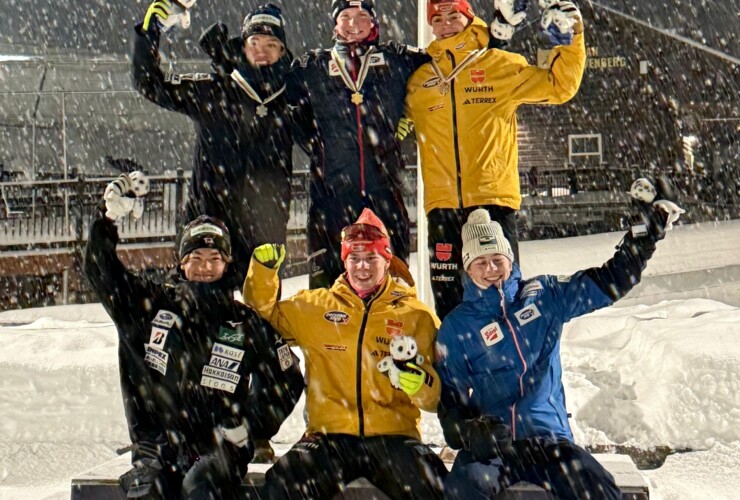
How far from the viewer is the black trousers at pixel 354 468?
3.05m

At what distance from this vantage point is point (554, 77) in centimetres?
393

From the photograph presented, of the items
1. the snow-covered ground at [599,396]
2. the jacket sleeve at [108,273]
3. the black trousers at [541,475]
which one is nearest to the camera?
the black trousers at [541,475]

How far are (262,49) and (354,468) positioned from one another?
224cm

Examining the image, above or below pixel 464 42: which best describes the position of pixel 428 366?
below

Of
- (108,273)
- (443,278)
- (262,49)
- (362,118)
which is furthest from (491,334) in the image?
(262,49)

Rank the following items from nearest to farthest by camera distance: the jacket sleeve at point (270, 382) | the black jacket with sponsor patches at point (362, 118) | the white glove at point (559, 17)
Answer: the jacket sleeve at point (270, 382)
the white glove at point (559, 17)
the black jacket with sponsor patches at point (362, 118)

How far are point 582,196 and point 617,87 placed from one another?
5499 millimetres

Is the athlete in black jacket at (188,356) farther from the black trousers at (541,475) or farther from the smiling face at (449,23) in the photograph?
the smiling face at (449,23)

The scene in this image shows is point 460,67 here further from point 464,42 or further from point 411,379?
point 411,379

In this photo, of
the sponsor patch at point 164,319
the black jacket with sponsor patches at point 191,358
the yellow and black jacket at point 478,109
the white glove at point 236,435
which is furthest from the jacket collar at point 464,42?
the white glove at point 236,435

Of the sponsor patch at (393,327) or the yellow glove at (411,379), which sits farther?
the sponsor patch at (393,327)

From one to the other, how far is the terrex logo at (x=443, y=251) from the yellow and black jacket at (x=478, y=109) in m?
0.21

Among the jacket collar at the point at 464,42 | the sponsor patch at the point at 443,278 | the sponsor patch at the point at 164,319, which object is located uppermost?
the jacket collar at the point at 464,42

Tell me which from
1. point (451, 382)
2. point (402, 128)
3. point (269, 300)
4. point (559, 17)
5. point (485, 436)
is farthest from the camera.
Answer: point (402, 128)
